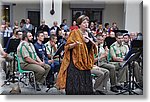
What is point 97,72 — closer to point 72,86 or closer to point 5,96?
point 72,86

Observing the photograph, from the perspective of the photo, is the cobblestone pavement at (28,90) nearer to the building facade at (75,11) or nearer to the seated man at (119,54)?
the seated man at (119,54)

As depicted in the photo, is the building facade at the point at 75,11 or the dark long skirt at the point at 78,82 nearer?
the building facade at the point at 75,11

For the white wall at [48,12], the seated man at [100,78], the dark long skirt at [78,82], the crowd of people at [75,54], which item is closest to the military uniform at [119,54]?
the crowd of people at [75,54]

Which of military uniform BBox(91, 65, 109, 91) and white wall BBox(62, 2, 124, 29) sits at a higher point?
white wall BBox(62, 2, 124, 29)

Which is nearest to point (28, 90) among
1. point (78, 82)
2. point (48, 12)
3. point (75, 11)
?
point (78, 82)

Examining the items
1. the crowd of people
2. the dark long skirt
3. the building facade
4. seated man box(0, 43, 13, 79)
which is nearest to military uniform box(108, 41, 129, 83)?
the crowd of people

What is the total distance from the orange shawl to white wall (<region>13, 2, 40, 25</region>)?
0.75 metres

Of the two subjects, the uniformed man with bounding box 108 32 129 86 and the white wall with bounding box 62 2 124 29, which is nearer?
the white wall with bounding box 62 2 124 29

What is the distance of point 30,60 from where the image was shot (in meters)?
5.78

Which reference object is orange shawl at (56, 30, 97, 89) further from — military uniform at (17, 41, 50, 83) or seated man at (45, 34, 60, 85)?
military uniform at (17, 41, 50, 83)

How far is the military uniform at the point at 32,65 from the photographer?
18.8 feet

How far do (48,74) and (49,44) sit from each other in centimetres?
50

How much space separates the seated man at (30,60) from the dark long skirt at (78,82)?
0.40 metres

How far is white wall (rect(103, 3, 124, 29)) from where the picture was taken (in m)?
5.64
